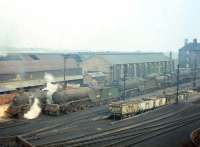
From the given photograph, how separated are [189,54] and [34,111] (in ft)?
292

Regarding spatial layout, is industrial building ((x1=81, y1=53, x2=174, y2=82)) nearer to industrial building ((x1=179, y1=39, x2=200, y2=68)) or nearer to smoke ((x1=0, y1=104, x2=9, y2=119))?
industrial building ((x1=179, y1=39, x2=200, y2=68))

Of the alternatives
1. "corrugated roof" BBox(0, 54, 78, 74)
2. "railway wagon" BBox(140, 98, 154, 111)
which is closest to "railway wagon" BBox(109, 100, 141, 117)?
"railway wagon" BBox(140, 98, 154, 111)

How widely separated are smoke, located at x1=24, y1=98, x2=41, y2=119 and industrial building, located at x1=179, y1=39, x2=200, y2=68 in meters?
82.9

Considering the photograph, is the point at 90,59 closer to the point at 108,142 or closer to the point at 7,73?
the point at 7,73

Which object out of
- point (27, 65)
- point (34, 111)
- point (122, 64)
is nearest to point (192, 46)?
point (122, 64)

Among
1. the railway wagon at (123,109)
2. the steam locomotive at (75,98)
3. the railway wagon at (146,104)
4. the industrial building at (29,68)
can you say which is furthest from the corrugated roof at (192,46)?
the railway wagon at (123,109)

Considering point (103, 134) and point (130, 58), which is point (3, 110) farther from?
point (130, 58)

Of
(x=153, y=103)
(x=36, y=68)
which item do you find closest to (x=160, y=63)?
(x=36, y=68)

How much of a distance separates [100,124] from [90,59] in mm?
46718

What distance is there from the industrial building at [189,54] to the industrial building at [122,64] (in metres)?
15.1

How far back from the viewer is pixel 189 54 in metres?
115

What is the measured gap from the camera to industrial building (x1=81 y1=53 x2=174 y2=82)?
244 ft

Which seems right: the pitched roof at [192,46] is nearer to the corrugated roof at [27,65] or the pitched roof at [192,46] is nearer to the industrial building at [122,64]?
the industrial building at [122,64]

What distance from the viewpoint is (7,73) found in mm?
48844
